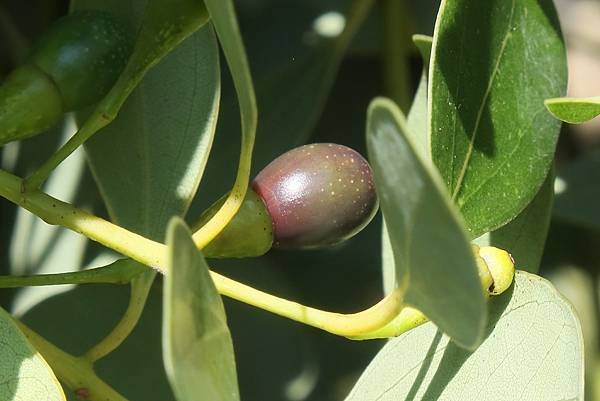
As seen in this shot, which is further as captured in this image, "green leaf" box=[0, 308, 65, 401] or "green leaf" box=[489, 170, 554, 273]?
"green leaf" box=[489, 170, 554, 273]

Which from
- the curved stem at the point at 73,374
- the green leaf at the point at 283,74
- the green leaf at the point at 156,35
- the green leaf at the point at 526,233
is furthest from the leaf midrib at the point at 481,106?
the green leaf at the point at 283,74

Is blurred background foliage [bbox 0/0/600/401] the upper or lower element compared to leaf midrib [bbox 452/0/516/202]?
lower

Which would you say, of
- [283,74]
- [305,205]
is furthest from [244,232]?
[283,74]

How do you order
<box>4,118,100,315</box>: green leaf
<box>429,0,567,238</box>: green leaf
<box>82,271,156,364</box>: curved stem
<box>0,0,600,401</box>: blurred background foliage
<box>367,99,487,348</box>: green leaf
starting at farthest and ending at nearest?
1. <box>4,118,100,315</box>: green leaf
2. <box>0,0,600,401</box>: blurred background foliage
3. <box>82,271,156,364</box>: curved stem
4. <box>429,0,567,238</box>: green leaf
5. <box>367,99,487,348</box>: green leaf

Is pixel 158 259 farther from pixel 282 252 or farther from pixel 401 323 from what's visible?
pixel 282 252

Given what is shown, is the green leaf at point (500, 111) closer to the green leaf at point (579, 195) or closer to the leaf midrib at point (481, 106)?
the leaf midrib at point (481, 106)

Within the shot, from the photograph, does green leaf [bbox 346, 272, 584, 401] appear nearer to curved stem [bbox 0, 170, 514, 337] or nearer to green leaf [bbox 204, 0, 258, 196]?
curved stem [bbox 0, 170, 514, 337]

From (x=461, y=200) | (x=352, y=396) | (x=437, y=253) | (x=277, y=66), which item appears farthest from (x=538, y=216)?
(x=277, y=66)

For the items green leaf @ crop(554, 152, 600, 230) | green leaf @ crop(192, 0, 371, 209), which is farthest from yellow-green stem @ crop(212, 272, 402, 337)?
green leaf @ crop(554, 152, 600, 230)
